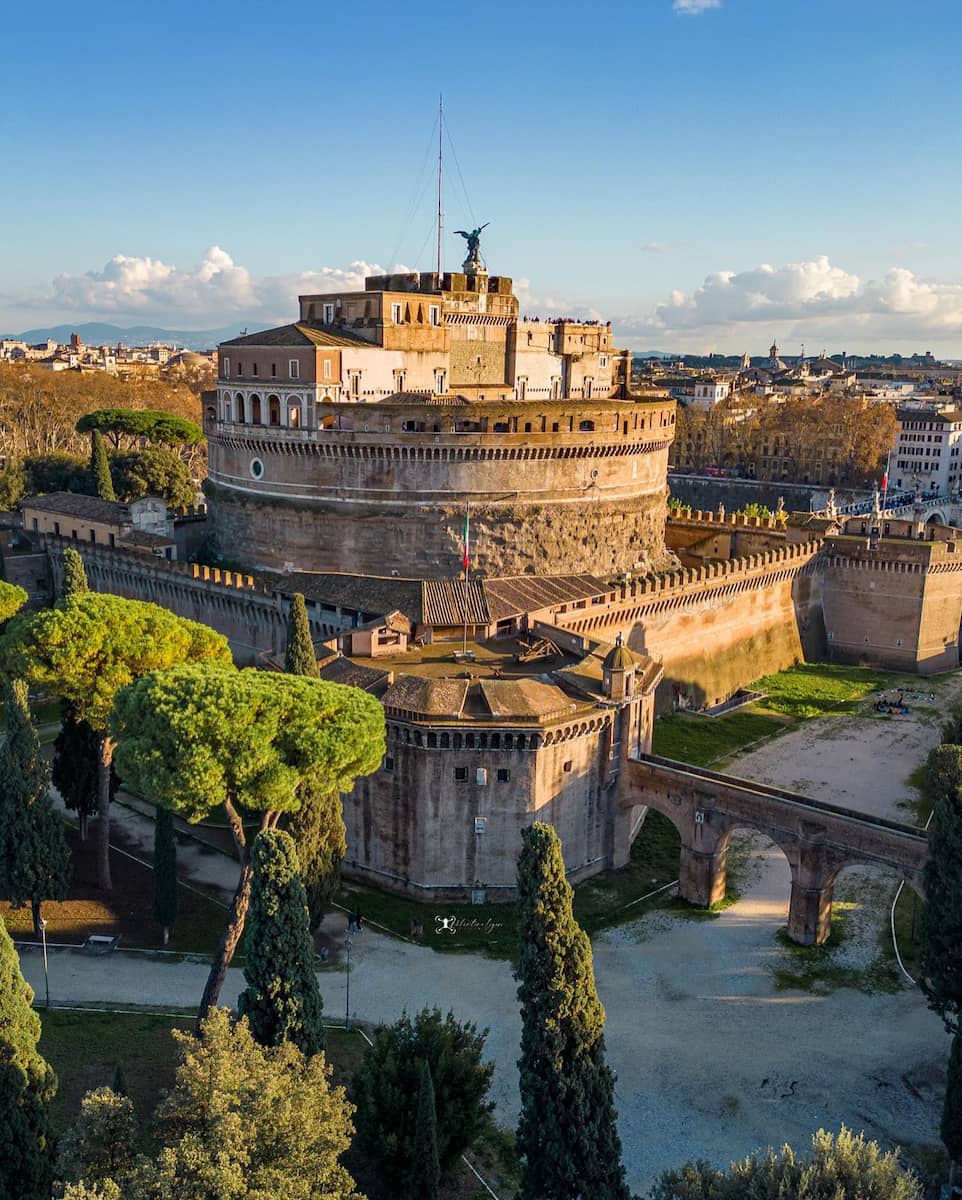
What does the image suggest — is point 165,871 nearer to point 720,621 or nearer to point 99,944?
point 99,944

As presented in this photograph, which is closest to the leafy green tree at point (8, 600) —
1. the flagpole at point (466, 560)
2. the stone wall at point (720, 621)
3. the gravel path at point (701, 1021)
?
the flagpole at point (466, 560)

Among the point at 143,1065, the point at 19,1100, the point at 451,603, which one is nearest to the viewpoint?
the point at 19,1100

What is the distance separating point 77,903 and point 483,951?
1086cm

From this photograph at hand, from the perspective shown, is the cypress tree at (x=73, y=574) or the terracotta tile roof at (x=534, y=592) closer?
the cypress tree at (x=73, y=574)

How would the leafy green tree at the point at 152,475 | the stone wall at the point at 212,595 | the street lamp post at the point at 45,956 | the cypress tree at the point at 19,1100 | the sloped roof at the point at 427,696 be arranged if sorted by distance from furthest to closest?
the leafy green tree at the point at 152,475, the stone wall at the point at 212,595, the sloped roof at the point at 427,696, the street lamp post at the point at 45,956, the cypress tree at the point at 19,1100

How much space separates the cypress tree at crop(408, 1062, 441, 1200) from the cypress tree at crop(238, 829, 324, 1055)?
233 centimetres

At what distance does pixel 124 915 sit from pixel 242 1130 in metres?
14.6

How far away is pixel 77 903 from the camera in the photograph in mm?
29141

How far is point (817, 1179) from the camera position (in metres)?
15.2

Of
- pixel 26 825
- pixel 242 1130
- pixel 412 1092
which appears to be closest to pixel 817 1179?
pixel 412 1092

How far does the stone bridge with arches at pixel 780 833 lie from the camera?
Result: 2736cm

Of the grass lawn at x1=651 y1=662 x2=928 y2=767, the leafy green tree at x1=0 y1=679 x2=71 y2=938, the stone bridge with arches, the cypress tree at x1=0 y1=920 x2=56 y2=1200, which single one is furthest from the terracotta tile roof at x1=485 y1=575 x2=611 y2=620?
the cypress tree at x1=0 y1=920 x2=56 y2=1200

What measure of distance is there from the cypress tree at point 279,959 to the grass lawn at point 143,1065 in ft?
8.99

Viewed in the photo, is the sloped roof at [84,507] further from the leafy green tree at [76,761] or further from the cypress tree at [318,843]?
the cypress tree at [318,843]
